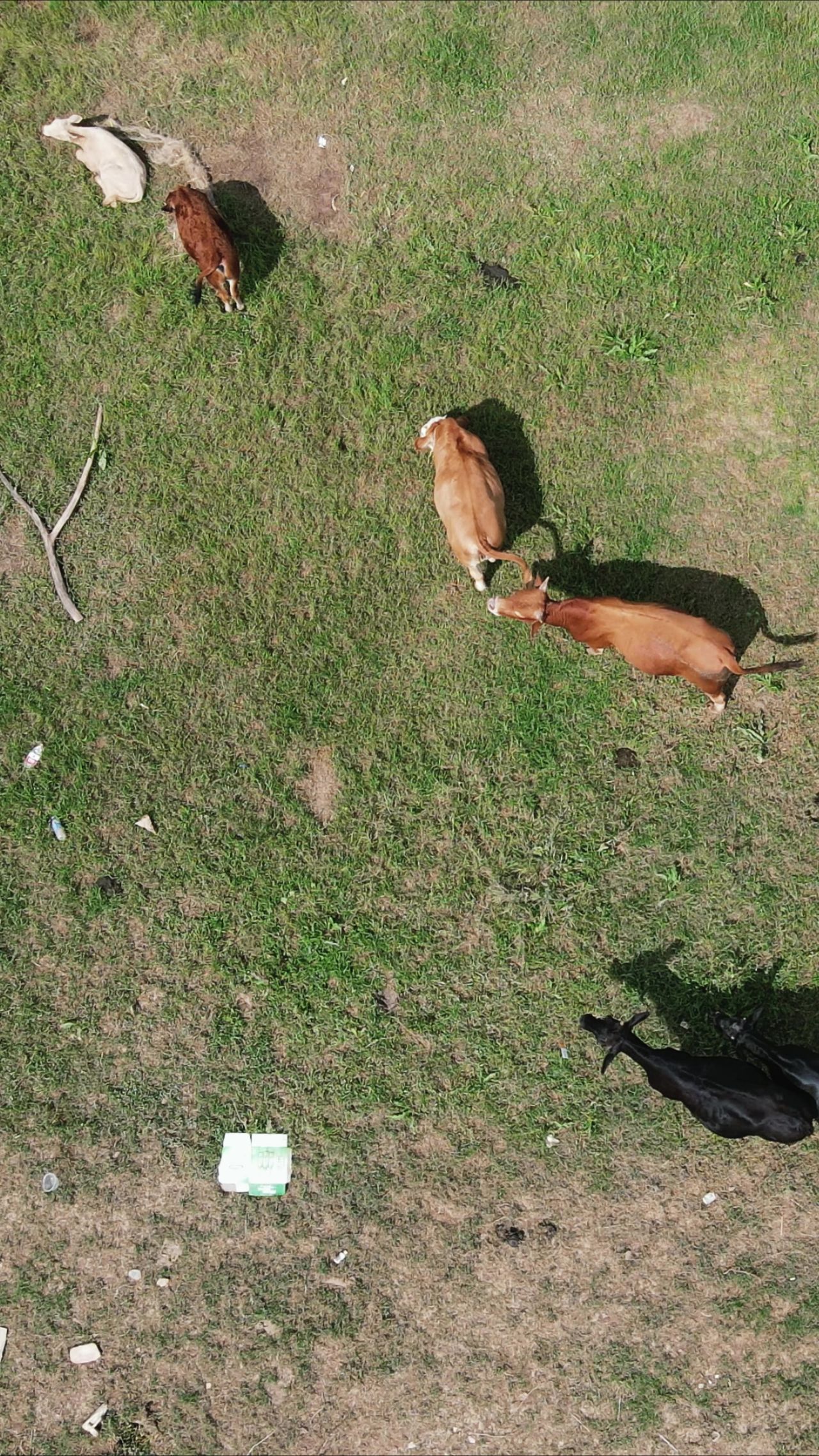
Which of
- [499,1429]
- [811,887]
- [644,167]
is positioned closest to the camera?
[499,1429]

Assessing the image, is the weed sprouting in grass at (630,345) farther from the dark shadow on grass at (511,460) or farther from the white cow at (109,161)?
the white cow at (109,161)

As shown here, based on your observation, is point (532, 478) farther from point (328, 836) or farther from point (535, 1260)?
point (535, 1260)

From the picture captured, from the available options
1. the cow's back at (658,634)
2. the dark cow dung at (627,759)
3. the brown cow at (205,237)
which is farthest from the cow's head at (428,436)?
the dark cow dung at (627,759)

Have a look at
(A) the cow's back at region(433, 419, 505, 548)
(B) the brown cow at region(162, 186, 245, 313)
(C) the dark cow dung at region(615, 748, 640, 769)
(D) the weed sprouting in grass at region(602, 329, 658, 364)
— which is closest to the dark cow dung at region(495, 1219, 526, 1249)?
(C) the dark cow dung at region(615, 748, 640, 769)

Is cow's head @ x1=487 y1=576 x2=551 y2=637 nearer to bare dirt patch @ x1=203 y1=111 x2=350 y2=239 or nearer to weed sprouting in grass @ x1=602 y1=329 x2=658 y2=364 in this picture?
weed sprouting in grass @ x1=602 y1=329 x2=658 y2=364

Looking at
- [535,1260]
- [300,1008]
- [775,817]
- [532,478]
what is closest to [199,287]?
[532,478]

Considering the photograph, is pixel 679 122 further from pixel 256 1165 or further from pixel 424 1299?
pixel 424 1299

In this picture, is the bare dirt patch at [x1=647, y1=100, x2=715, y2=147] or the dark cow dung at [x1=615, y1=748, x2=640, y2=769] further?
the bare dirt patch at [x1=647, y1=100, x2=715, y2=147]
